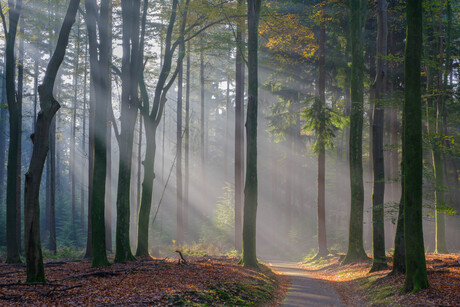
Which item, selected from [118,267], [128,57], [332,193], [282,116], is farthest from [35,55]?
[332,193]

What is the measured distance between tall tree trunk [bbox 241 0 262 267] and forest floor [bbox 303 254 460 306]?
3.33 meters

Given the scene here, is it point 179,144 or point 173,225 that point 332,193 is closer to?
point 173,225

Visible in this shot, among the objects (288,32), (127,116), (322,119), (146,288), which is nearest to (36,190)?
(146,288)

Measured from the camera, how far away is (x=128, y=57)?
1425cm

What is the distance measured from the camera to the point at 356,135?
604 inches

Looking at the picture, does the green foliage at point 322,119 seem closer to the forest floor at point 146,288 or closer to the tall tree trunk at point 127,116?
the tall tree trunk at point 127,116

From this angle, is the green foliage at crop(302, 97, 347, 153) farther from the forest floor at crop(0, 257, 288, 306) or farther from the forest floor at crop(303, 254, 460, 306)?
the forest floor at crop(0, 257, 288, 306)

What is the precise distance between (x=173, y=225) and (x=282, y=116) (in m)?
17.7

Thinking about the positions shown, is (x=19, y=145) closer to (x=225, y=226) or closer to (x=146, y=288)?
(x=146, y=288)

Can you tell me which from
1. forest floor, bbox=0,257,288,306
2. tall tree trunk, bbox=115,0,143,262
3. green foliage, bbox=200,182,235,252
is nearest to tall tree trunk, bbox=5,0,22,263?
forest floor, bbox=0,257,288,306

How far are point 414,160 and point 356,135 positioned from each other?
6690mm

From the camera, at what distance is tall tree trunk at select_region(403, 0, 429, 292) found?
8.74 meters

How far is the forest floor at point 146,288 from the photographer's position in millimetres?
7266

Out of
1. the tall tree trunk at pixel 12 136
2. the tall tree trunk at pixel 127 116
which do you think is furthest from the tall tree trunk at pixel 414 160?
the tall tree trunk at pixel 12 136
